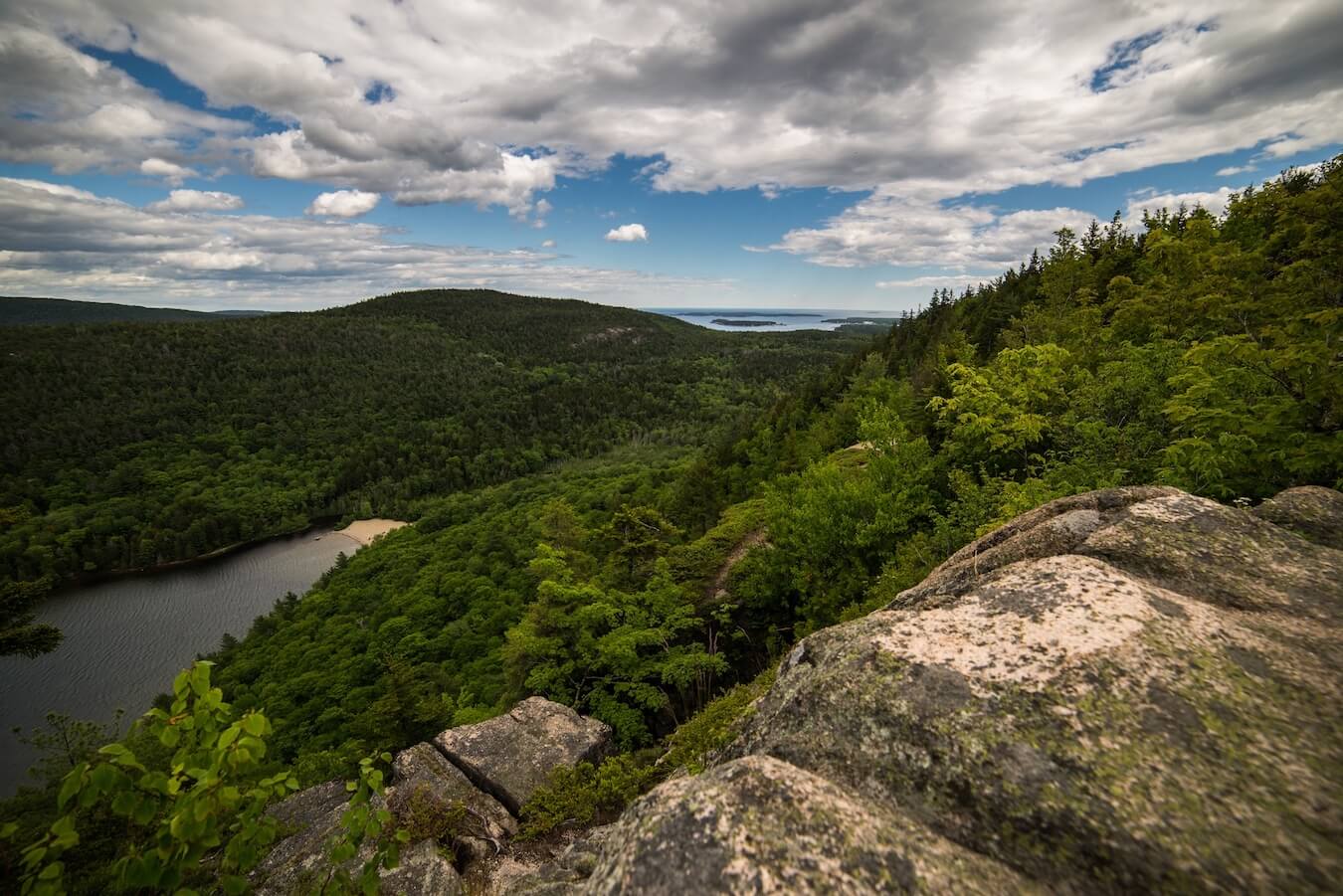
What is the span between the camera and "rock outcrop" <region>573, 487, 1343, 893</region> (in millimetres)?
3445

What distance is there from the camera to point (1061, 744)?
13.3ft

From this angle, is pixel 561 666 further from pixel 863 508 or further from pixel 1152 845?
pixel 1152 845

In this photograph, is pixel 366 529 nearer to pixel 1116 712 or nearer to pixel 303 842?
pixel 303 842

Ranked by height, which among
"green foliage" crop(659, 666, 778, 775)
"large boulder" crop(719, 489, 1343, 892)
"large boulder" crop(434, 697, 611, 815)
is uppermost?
"large boulder" crop(719, 489, 1343, 892)

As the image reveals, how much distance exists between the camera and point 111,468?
494 feet

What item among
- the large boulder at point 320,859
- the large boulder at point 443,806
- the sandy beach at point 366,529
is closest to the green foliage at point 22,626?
the large boulder at point 320,859

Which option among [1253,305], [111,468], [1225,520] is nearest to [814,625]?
[1225,520]

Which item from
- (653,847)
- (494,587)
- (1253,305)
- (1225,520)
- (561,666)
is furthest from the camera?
(494,587)

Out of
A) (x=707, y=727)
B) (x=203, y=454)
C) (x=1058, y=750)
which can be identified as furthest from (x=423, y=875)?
(x=203, y=454)

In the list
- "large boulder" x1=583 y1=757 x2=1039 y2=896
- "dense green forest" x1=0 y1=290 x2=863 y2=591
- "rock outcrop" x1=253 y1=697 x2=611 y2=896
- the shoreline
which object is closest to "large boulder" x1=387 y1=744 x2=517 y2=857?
"rock outcrop" x1=253 y1=697 x2=611 y2=896

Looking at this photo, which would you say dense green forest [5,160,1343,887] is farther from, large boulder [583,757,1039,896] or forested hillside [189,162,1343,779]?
large boulder [583,757,1039,896]

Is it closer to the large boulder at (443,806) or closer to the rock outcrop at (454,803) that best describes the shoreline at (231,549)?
the rock outcrop at (454,803)

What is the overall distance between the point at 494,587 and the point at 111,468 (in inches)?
6121

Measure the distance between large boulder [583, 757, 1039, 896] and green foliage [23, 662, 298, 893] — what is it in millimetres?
2349
